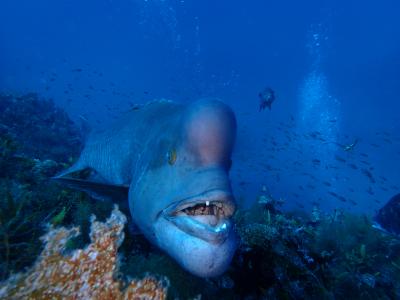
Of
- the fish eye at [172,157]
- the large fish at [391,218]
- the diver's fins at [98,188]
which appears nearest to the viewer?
the fish eye at [172,157]

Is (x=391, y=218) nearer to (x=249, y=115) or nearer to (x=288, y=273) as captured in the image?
(x=288, y=273)

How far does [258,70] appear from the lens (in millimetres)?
83250

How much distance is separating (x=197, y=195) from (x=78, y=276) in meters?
1.64

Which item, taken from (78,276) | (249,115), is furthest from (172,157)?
(249,115)

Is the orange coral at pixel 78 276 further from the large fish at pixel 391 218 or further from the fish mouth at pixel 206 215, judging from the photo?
the large fish at pixel 391 218

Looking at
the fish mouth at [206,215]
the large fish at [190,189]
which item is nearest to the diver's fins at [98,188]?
the large fish at [190,189]

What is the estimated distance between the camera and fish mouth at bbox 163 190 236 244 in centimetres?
254

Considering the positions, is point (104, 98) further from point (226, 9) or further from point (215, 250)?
point (215, 250)

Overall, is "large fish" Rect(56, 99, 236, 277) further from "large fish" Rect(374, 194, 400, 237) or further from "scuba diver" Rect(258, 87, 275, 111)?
"large fish" Rect(374, 194, 400, 237)

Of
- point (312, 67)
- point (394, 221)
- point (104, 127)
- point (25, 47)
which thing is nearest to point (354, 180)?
point (312, 67)

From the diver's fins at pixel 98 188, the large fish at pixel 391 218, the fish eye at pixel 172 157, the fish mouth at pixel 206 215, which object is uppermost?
the fish eye at pixel 172 157

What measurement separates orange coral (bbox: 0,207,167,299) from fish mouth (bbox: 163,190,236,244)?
102cm

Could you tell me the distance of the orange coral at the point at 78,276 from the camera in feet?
9.63

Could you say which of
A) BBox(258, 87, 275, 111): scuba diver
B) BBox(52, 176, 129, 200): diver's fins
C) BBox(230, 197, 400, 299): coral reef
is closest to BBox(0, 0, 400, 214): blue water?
BBox(258, 87, 275, 111): scuba diver
